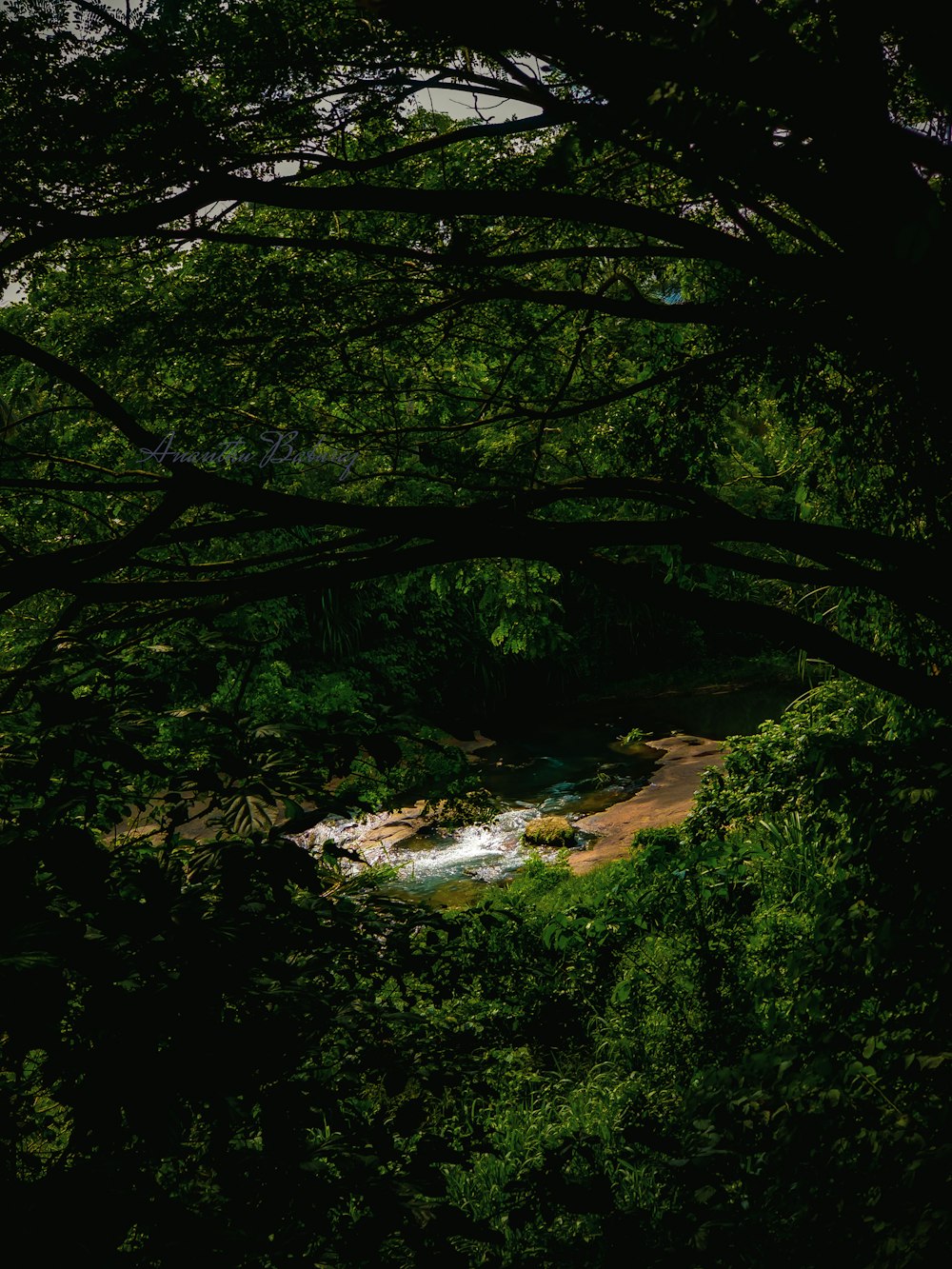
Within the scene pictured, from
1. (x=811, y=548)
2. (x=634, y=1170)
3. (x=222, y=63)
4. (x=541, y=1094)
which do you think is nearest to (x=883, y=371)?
(x=811, y=548)

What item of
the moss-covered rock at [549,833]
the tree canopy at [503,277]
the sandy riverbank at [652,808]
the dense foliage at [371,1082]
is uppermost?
the tree canopy at [503,277]

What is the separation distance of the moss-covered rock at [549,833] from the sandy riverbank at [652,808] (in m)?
0.32

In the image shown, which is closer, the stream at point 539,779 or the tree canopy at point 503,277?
the tree canopy at point 503,277

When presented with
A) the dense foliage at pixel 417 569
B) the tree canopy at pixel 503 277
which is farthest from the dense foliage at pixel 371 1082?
the tree canopy at pixel 503 277

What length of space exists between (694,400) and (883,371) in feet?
2.60

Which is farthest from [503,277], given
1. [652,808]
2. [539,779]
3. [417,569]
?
[539,779]

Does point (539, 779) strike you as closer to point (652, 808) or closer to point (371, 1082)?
point (652, 808)

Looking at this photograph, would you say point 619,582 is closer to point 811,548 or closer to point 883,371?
point 811,548

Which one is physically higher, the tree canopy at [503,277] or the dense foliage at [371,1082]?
the tree canopy at [503,277]

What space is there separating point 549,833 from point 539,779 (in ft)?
9.05

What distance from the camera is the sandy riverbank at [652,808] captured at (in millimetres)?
9633

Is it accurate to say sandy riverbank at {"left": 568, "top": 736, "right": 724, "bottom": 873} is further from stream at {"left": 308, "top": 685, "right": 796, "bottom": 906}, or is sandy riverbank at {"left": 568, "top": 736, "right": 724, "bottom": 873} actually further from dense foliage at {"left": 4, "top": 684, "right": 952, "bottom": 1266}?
dense foliage at {"left": 4, "top": 684, "right": 952, "bottom": 1266}

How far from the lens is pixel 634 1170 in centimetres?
380

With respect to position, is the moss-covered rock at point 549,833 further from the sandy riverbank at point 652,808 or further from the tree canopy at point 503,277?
the tree canopy at point 503,277
